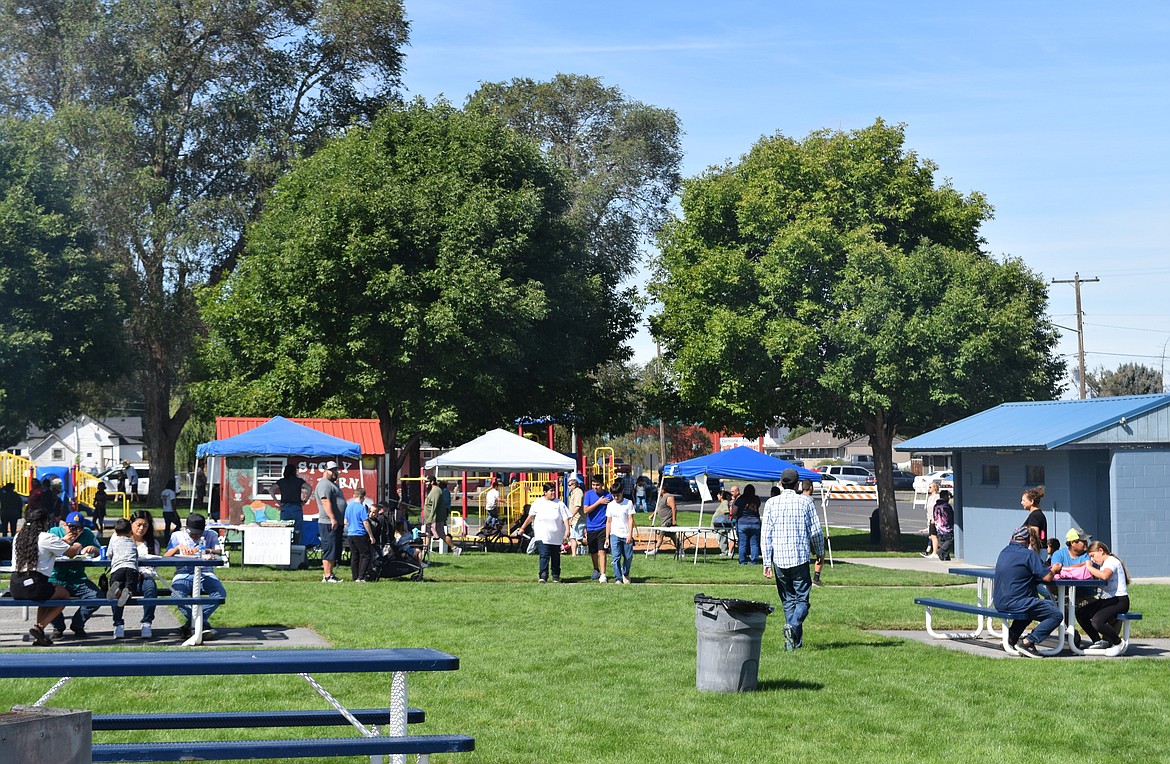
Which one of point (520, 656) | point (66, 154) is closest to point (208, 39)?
point (66, 154)

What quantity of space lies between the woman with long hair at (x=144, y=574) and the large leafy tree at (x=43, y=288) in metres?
28.1

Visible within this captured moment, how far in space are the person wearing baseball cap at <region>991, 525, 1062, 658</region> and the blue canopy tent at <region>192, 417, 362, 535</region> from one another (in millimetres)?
15716

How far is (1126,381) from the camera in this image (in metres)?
92.6

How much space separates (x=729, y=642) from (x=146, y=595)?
7187 millimetres

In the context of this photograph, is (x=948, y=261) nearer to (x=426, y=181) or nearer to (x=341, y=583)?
(x=426, y=181)

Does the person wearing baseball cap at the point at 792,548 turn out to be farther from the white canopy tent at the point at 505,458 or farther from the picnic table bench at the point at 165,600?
the white canopy tent at the point at 505,458

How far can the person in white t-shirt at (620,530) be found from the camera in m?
Answer: 21.8

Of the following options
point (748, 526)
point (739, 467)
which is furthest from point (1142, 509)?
point (739, 467)

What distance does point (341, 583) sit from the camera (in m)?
21.1

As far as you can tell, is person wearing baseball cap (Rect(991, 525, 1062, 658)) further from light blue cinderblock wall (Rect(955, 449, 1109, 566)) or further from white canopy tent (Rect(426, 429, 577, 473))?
white canopy tent (Rect(426, 429, 577, 473))

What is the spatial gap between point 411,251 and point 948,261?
15.1 m

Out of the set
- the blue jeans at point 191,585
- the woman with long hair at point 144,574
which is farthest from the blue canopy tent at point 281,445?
the blue jeans at point 191,585

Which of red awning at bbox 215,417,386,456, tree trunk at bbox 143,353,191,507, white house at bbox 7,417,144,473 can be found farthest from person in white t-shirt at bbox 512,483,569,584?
white house at bbox 7,417,144,473

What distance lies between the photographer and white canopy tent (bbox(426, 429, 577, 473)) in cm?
2953
